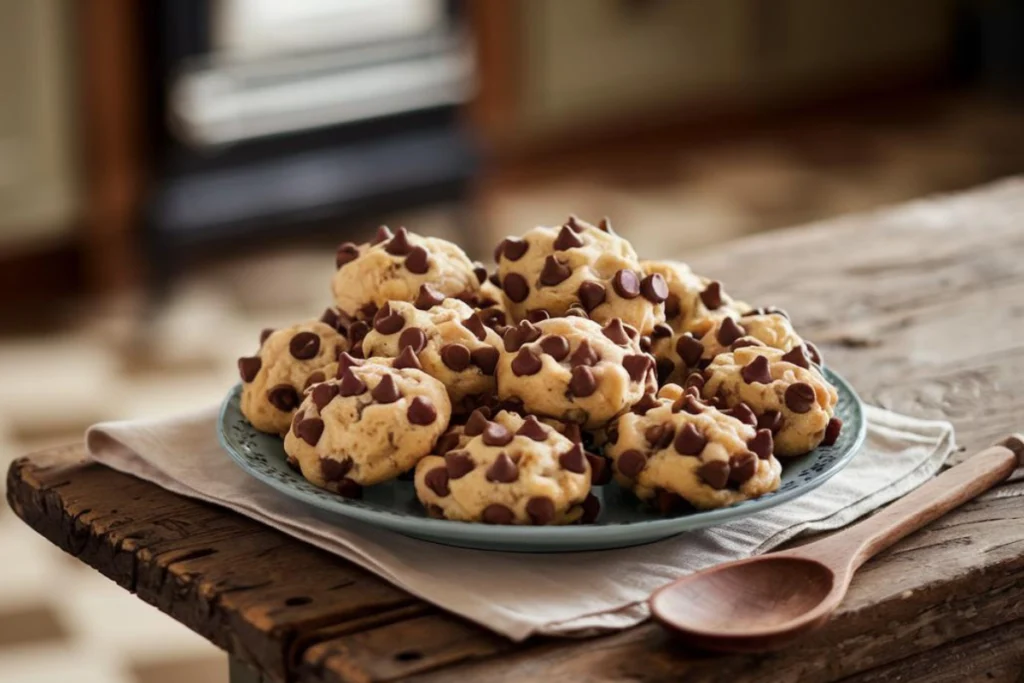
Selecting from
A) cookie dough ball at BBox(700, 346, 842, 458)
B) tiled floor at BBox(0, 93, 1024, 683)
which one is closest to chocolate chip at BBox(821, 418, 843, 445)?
cookie dough ball at BBox(700, 346, 842, 458)

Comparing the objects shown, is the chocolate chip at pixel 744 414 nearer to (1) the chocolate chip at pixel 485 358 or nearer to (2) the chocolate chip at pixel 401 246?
(1) the chocolate chip at pixel 485 358

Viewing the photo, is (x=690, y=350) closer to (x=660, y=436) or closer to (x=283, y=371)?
(x=660, y=436)

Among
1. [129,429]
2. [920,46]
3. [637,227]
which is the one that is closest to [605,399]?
[129,429]

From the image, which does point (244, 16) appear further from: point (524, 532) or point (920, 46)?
point (920, 46)

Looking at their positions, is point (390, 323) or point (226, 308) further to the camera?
point (226, 308)

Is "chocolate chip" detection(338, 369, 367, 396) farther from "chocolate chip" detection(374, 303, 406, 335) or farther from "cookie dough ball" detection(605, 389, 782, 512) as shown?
"cookie dough ball" detection(605, 389, 782, 512)

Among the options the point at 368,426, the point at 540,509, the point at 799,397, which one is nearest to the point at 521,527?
the point at 540,509

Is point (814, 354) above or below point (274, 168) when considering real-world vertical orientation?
above
